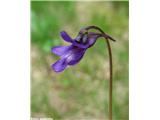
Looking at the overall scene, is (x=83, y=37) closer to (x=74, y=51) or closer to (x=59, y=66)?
(x=74, y=51)

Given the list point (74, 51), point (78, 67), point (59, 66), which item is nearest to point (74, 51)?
point (74, 51)

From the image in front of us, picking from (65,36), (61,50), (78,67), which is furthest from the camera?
(78,67)

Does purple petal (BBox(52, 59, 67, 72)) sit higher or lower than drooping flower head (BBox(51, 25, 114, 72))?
lower

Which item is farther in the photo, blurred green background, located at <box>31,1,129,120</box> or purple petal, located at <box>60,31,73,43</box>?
blurred green background, located at <box>31,1,129,120</box>

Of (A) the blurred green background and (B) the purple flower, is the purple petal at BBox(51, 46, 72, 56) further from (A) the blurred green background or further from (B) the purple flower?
(A) the blurred green background

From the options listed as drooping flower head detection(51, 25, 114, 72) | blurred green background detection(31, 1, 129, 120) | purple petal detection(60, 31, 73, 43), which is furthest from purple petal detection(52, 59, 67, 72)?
blurred green background detection(31, 1, 129, 120)
